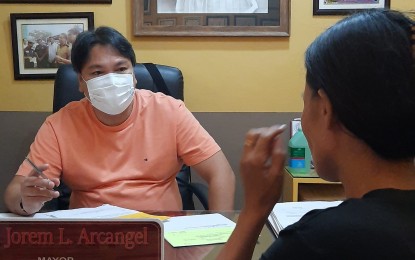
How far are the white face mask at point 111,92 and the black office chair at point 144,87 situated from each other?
264 mm

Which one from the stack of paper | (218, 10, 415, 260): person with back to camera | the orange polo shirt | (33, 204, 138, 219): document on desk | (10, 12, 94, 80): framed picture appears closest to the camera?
(218, 10, 415, 260): person with back to camera

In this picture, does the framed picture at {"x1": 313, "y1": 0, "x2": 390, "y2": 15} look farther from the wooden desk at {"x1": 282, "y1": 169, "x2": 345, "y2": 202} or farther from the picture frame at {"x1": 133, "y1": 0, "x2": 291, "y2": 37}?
the wooden desk at {"x1": 282, "y1": 169, "x2": 345, "y2": 202}

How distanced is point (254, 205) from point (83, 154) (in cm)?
98

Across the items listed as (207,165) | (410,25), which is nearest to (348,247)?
(410,25)

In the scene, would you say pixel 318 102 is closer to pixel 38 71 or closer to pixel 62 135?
pixel 62 135

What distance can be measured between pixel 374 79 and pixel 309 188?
1718mm

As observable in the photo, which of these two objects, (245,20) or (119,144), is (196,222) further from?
(245,20)

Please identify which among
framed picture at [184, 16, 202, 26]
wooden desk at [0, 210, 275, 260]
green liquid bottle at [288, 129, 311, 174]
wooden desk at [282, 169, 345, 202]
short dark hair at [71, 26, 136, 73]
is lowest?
wooden desk at [282, 169, 345, 202]

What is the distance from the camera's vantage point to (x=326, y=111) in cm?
74

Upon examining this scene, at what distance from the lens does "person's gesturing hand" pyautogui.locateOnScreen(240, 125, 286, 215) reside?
773mm

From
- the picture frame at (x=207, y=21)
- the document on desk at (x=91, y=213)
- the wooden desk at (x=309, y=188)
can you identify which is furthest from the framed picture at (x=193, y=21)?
the document on desk at (x=91, y=213)

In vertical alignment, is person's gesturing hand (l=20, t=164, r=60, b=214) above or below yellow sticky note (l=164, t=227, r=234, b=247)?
above

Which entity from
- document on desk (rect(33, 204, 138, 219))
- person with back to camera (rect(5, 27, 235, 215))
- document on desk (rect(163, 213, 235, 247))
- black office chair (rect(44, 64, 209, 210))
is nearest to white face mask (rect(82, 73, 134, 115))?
person with back to camera (rect(5, 27, 235, 215))

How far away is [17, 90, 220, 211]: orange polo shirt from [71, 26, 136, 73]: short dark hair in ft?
0.54
